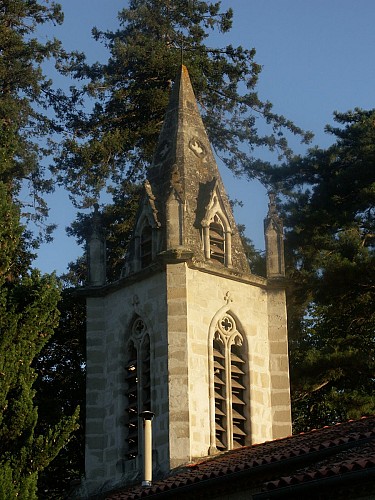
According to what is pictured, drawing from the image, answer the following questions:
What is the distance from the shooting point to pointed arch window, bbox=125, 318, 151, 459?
928 inches

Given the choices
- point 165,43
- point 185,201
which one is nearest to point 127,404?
point 185,201

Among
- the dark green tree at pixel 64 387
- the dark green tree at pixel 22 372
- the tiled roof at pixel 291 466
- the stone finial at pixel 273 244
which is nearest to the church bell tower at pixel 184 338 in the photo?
the stone finial at pixel 273 244

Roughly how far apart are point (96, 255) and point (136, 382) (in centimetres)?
342

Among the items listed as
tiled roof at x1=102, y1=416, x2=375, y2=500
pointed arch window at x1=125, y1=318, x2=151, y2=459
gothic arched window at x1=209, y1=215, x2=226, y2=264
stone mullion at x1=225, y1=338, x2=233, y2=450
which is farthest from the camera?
gothic arched window at x1=209, y1=215, x2=226, y2=264

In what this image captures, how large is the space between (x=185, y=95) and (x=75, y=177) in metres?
7.76

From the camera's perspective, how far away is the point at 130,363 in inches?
958

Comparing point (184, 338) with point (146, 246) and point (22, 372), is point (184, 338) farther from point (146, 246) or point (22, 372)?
point (22, 372)

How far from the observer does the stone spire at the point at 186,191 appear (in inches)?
970

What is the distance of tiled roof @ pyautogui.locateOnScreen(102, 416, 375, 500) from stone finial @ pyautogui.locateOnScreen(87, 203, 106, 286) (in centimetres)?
663

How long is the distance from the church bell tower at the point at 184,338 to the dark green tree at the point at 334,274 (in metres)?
2.67

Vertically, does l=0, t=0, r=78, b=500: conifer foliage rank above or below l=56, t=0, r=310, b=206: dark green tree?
below

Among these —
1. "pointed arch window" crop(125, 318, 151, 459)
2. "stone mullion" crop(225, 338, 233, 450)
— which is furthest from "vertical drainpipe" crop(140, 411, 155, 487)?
"stone mullion" crop(225, 338, 233, 450)

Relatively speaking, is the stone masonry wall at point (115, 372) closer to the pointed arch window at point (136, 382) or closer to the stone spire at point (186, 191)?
the pointed arch window at point (136, 382)

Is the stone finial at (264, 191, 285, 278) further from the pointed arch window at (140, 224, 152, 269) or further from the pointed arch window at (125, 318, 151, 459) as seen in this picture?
the pointed arch window at (125, 318, 151, 459)
